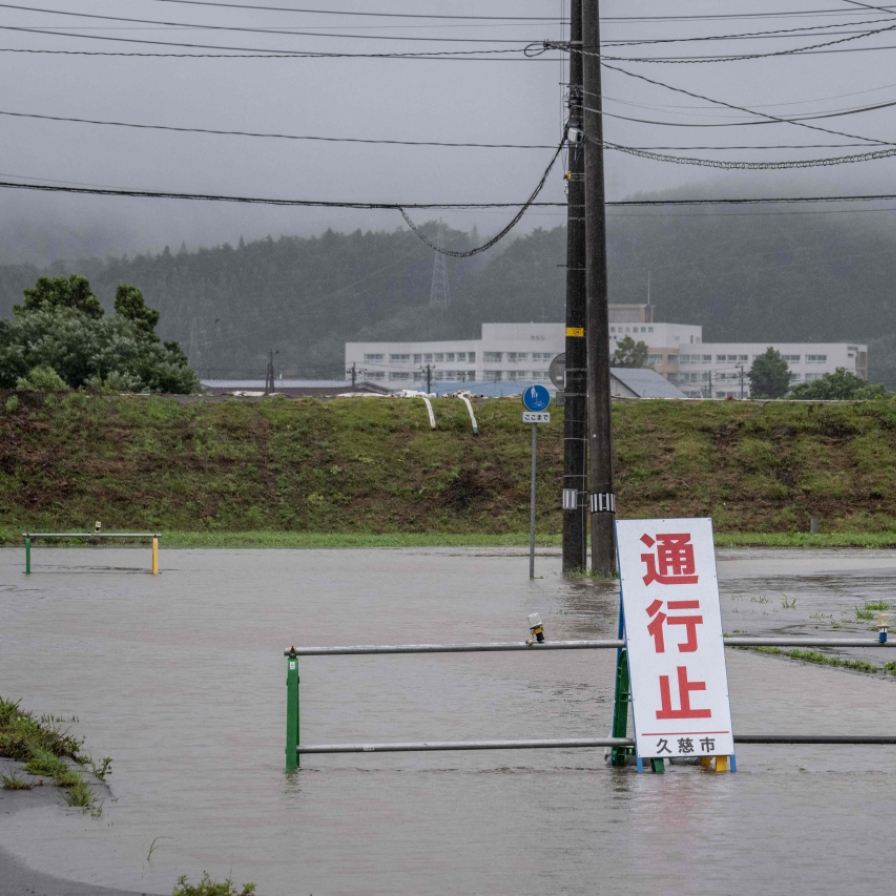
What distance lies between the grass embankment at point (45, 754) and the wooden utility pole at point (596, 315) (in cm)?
1415

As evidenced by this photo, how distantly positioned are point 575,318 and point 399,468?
24.8 m

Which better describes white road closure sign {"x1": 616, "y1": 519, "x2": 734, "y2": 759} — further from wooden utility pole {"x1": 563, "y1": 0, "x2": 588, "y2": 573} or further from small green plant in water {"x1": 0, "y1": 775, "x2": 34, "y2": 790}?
wooden utility pole {"x1": 563, "y1": 0, "x2": 588, "y2": 573}

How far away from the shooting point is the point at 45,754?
839 cm

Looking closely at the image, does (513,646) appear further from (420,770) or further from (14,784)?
(14,784)

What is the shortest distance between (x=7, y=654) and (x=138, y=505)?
3148 cm

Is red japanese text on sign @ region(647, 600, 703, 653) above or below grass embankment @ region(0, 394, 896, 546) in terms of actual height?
below

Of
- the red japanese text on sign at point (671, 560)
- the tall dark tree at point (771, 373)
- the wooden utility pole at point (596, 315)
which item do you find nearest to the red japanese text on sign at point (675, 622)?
the red japanese text on sign at point (671, 560)

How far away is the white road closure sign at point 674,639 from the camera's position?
8.17m

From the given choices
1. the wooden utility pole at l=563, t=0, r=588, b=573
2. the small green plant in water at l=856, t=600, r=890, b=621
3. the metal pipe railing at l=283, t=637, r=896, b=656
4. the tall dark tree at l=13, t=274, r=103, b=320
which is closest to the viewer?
the metal pipe railing at l=283, t=637, r=896, b=656

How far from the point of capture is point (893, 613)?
18078 mm

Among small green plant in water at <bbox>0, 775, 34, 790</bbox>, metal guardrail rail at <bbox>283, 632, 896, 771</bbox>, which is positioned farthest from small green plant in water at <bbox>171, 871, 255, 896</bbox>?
small green plant in water at <bbox>0, 775, 34, 790</bbox>

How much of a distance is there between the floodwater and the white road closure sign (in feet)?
0.84

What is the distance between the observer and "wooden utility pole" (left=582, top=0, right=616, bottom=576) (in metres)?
23.0

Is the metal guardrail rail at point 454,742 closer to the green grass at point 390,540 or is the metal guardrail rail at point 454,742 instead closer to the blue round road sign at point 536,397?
the blue round road sign at point 536,397
